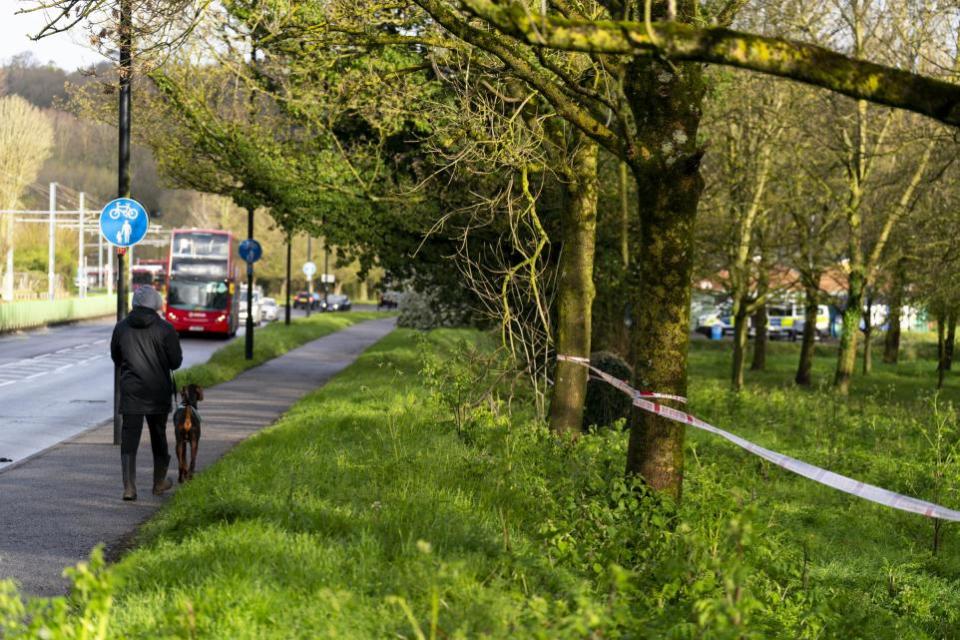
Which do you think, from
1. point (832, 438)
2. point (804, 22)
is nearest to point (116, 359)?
point (832, 438)

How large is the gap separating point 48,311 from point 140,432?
133ft

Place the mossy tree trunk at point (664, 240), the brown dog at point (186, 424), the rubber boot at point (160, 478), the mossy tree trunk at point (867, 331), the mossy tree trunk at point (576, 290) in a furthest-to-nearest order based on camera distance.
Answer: the mossy tree trunk at point (867, 331) < the mossy tree trunk at point (576, 290) < the brown dog at point (186, 424) < the rubber boot at point (160, 478) < the mossy tree trunk at point (664, 240)

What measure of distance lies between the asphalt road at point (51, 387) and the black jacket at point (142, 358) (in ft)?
9.40

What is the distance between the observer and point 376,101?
45.6 ft

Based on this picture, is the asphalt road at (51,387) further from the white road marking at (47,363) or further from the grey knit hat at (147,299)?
the grey knit hat at (147,299)

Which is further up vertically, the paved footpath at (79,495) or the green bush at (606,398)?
the green bush at (606,398)

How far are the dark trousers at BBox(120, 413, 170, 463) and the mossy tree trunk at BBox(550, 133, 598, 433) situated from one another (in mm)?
4554

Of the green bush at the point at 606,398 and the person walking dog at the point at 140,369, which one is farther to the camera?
the green bush at the point at 606,398

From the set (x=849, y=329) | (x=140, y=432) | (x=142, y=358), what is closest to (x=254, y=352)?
(x=849, y=329)

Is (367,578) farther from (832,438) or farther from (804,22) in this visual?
(804,22)

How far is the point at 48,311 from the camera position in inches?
1891

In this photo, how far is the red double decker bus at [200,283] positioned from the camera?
4181 cm

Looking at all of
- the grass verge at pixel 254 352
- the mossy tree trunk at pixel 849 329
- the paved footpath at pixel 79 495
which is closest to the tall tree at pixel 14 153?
the grass verge at pixel 254 352

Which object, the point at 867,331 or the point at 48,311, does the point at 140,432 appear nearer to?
the point at 867,331
